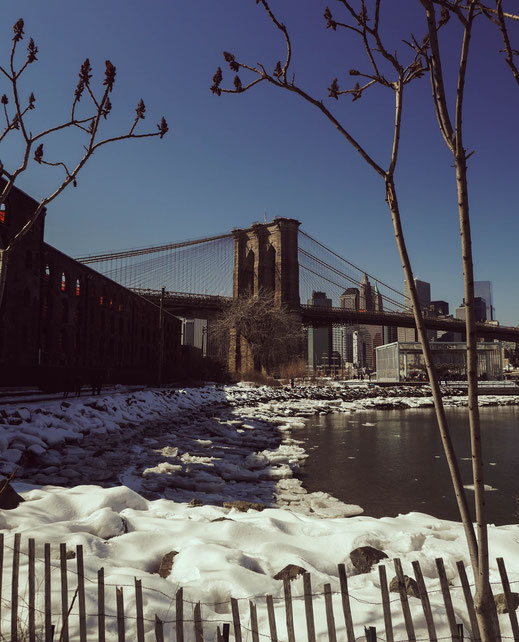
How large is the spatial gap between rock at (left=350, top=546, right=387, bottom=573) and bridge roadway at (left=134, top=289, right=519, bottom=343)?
45159 mm

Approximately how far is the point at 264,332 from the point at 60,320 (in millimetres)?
21175

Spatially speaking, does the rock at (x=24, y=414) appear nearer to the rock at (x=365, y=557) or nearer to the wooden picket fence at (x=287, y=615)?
the wooden picket fence at (x=287, y=615)

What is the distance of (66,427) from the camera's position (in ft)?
31.1

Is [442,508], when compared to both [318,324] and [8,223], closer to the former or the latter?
[8,223]

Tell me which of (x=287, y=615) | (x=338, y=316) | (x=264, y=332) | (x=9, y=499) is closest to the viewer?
(x=287, y=615)

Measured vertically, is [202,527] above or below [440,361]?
below

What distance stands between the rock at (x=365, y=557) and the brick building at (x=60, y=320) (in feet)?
29.7

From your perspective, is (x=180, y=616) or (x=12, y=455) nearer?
(x=180, y=616)

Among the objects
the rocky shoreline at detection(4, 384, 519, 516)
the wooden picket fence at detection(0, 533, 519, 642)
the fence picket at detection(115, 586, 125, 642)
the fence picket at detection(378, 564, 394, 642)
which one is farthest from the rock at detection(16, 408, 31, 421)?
the fence picket at detection(378, 564, 394, 642)

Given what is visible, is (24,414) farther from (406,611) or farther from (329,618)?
(406,611)

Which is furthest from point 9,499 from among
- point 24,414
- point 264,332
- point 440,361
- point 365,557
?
point 440,361

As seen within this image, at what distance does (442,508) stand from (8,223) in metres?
15.0

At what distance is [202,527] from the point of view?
150 inches

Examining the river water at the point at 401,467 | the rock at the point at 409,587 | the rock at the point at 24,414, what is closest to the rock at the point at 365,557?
the rock at the point at 409,587
